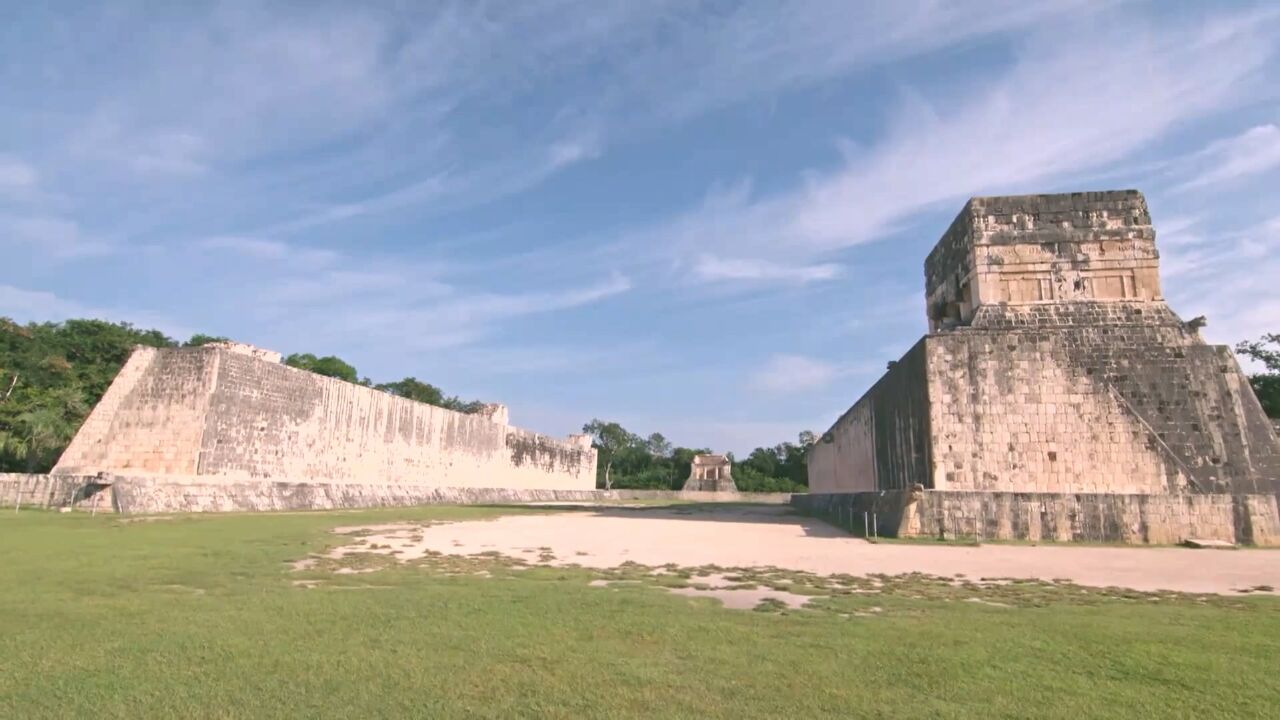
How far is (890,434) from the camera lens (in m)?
14.7

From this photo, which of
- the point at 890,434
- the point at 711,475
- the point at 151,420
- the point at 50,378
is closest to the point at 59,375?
the point at 50,378

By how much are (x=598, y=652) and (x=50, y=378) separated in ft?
101

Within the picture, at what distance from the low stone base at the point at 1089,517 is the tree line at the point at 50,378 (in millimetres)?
24069

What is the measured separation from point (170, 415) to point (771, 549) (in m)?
15.0

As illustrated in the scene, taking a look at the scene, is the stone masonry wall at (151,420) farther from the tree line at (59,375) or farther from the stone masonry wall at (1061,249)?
the stone masonry wall at (1061,249)

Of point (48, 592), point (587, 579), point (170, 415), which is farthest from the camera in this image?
point (170, 415)

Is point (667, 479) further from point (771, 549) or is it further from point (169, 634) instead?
point (169, 634)

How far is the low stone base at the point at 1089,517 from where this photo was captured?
32.5 feet

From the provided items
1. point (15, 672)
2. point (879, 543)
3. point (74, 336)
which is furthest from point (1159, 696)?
point (74, 336)

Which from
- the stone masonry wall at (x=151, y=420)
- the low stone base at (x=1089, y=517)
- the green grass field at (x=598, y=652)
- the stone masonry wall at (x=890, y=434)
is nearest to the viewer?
the green grass field at (x=598, y=652)

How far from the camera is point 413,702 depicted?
9.44ft

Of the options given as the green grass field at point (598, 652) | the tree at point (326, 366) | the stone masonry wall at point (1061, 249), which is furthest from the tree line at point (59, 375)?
the green grass field at point (598, 652)

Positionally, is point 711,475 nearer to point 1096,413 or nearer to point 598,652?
point 1096,413

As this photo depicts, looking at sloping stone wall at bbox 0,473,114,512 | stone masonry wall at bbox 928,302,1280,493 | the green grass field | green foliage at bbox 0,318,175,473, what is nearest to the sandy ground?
the green grass field
